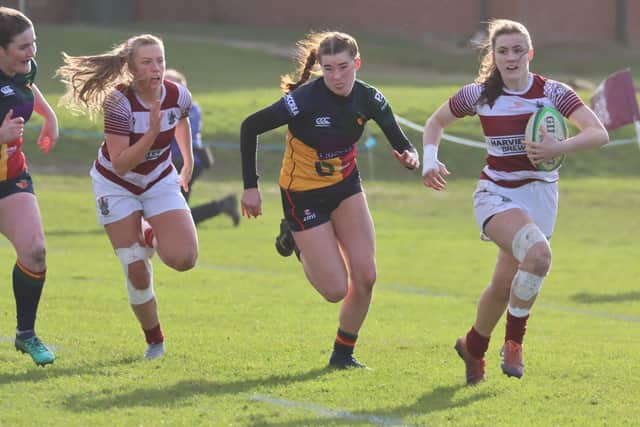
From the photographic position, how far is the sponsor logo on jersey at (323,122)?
26.6ft

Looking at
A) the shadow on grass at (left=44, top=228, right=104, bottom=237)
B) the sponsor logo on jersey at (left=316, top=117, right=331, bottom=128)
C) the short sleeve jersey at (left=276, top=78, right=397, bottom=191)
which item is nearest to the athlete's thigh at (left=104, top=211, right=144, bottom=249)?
the short sleeve jersey at (left=276, top=78, right=397, bottom=191)

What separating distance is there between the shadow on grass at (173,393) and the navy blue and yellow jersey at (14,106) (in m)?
1.50

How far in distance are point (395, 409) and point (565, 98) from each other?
2102 millimetres

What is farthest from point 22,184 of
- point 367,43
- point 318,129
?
point 367,43

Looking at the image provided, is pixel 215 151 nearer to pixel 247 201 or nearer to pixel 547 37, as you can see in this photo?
pixel 247 201

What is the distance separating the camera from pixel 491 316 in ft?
25.9

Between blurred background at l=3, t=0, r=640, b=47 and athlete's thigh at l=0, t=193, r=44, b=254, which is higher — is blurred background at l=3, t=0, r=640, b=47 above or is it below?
below

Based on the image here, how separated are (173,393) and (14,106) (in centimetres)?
196

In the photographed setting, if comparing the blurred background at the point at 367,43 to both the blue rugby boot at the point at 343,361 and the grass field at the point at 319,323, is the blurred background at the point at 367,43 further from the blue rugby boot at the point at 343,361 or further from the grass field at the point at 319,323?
the blue rugby boot at the point at 343,361

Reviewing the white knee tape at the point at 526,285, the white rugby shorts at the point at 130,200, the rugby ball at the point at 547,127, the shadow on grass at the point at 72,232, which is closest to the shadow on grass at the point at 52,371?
→ the white rugby shorts at the point at 130,200

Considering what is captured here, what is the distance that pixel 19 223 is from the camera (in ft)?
25.7

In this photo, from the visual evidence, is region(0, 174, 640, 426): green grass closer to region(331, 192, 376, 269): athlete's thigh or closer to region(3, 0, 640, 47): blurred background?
region(331, 192, 376, 269): athlete's thigh

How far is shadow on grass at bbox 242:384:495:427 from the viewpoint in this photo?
6773mm

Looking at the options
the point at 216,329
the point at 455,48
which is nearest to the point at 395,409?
the point at 216,329
